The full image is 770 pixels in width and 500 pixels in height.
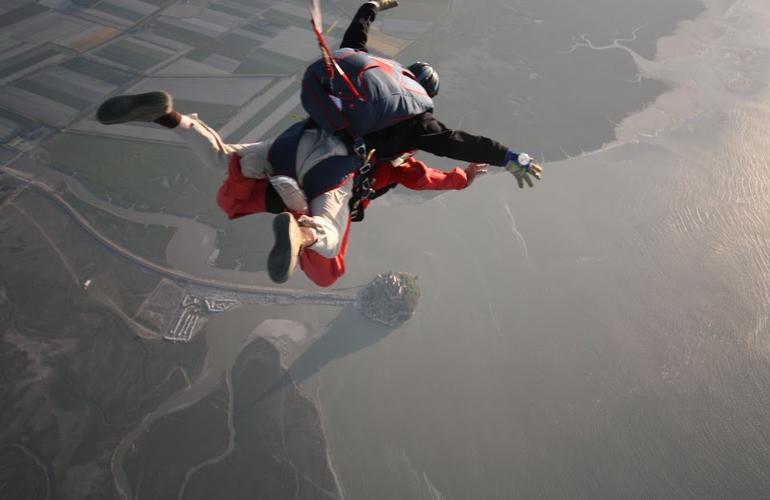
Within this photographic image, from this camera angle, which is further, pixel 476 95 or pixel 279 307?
pixel 476 95

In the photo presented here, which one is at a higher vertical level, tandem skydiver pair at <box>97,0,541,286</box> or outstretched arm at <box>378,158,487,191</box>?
tandem skydiver pair at <box>97,0,541,286</box>

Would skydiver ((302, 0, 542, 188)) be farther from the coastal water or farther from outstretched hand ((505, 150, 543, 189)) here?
the coastal water

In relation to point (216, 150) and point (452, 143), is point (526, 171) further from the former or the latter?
point (216, 150)

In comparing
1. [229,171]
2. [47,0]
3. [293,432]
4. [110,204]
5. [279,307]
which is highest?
[229,171]

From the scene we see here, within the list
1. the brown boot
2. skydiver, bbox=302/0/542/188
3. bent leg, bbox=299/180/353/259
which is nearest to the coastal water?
bent leg, bbox=299/180/353/259

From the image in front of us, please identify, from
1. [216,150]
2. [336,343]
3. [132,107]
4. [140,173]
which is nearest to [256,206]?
[216,150]

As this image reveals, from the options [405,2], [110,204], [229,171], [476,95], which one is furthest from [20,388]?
[405,2]

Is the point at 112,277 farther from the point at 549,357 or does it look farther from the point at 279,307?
the point at 549,357
